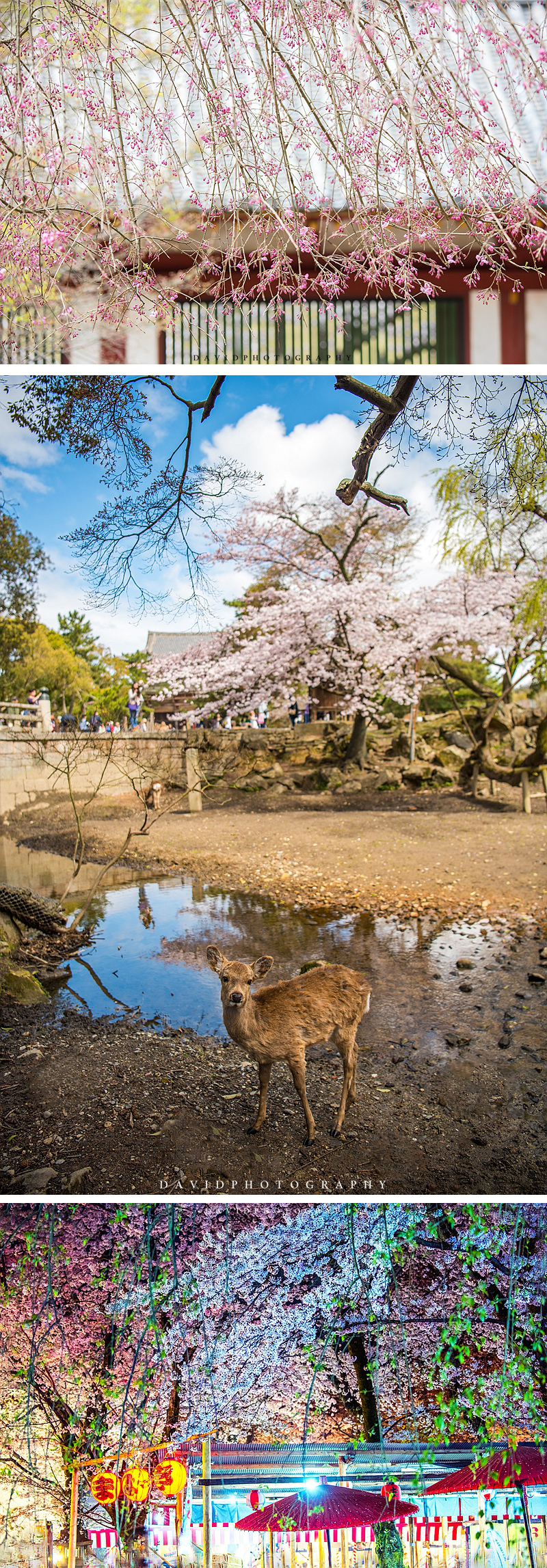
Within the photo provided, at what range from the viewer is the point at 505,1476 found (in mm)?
2727

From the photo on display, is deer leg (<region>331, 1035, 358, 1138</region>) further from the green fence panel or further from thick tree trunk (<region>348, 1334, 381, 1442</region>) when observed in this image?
the green fence panel

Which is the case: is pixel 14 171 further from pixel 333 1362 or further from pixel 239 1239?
pixel 333 1362

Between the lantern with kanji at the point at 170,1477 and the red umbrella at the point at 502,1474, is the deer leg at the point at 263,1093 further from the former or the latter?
the red umbrella at the point at 502,1474

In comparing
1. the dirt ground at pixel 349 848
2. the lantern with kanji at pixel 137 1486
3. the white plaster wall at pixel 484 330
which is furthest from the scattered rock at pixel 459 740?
the lantern with kanji at pixel 137 1486

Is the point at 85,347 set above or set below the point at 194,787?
above

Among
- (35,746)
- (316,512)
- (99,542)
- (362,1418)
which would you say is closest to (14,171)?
(99,542)

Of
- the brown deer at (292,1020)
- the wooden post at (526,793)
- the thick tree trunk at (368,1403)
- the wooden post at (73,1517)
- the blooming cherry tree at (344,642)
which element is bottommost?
the wooden post at (73,1517)

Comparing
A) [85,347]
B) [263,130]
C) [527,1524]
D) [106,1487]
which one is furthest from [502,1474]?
[263,130]

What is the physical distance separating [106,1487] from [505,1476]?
57.9 inches

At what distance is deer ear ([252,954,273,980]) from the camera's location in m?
2.04

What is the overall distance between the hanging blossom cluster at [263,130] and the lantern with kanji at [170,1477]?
4.06m

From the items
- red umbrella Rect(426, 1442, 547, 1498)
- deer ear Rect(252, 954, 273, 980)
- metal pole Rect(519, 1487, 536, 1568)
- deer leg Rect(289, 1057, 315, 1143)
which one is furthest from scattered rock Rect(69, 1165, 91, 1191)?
metal pole Rect(519, 1487, 536, 1568)

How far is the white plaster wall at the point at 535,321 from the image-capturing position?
2.75 meters

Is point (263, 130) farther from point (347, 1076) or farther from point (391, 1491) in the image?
point (391, 1491)
